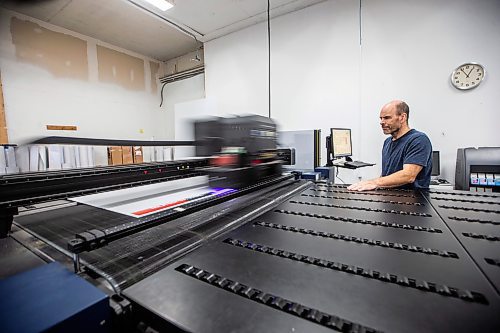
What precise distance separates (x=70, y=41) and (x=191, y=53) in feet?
6.86

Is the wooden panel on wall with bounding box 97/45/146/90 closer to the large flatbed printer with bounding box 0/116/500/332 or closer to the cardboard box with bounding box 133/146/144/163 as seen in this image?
the cardboard box with bounding box 133/146/144/163

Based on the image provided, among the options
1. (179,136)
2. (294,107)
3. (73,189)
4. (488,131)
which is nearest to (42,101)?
(179,136)

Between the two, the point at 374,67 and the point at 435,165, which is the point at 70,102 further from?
the point at 435,165

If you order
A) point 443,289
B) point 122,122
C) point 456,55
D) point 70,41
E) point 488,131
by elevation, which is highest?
point 70,41

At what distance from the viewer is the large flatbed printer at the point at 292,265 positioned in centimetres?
39

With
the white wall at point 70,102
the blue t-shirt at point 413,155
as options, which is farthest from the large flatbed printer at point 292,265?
the white wall at point 70,102

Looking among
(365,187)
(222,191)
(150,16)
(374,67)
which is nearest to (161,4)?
(150,16)

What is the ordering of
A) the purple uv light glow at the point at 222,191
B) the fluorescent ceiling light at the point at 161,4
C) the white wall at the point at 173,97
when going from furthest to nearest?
1. the white wall at the point at 173,97
2. the fluorescent ceiling light at the point at 161,4
3. the purple uv light glow at the point at 222,191

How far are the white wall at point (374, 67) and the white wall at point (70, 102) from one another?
2393mm

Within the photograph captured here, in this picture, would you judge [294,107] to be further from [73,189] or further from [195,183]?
[73,189]

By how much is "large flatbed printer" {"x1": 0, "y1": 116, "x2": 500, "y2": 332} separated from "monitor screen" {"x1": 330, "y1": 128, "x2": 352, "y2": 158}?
4.81 feet

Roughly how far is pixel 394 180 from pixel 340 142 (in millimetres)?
1014

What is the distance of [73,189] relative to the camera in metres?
1.17

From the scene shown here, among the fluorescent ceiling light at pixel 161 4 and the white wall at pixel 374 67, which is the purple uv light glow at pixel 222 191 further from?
the fluorescent ceiling light at pixel 161 4
